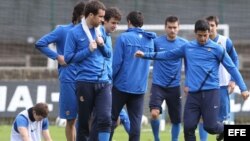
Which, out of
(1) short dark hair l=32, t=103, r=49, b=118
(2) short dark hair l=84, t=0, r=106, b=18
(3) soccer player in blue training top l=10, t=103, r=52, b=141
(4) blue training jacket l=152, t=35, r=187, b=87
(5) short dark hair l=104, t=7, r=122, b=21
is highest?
(2) short dark hair l=84, t=0, r=106, b=18

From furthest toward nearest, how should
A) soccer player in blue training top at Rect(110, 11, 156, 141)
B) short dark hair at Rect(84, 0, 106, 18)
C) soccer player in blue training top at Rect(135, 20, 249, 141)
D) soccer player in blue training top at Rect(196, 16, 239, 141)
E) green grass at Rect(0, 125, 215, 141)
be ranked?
green grass at Rect(0, 125, 215, 141) → soccer player in blue training top at Rect(196, 16, 239, 141) → soccer player in blue training top at Rect(110, 11, 156, 141) → soccer player in blue training top at Rect(135, 20, 249, 141) → short dark hair at Rect(84, 0, 106, 18)

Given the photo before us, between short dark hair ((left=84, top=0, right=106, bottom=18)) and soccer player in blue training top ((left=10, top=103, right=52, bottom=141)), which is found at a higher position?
short dark hair ((left=84, top=0, right=106, bottom=18))

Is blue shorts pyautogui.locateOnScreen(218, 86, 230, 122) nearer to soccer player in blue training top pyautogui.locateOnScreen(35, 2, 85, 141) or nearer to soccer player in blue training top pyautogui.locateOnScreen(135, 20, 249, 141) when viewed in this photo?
soccer player in blue training top pyautogui.locateOnScreen(135, 20, 249, 141)

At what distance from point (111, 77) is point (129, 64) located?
0.99m

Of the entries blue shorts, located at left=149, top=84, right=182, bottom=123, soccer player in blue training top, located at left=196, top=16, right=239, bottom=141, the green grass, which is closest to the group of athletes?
soccer player in blue training top, located at left=196, top=16, right=239, bottom=141

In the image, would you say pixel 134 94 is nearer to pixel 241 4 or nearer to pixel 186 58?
pixel 186 58

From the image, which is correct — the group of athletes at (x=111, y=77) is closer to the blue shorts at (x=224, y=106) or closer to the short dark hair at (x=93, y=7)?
the short dark hair at (x=93, y=7)

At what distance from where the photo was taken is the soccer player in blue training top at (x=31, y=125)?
1403 centimetres

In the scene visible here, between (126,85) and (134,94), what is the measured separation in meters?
0.18

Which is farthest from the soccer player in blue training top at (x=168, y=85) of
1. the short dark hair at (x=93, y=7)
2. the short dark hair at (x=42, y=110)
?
the short dark hair at (x=93, y=7)

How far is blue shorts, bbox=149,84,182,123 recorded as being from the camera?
16156 millimetres

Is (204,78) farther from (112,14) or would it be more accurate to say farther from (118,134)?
(118,134)

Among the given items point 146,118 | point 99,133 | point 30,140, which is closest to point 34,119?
point 30,140

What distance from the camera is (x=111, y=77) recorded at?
1355 cm
